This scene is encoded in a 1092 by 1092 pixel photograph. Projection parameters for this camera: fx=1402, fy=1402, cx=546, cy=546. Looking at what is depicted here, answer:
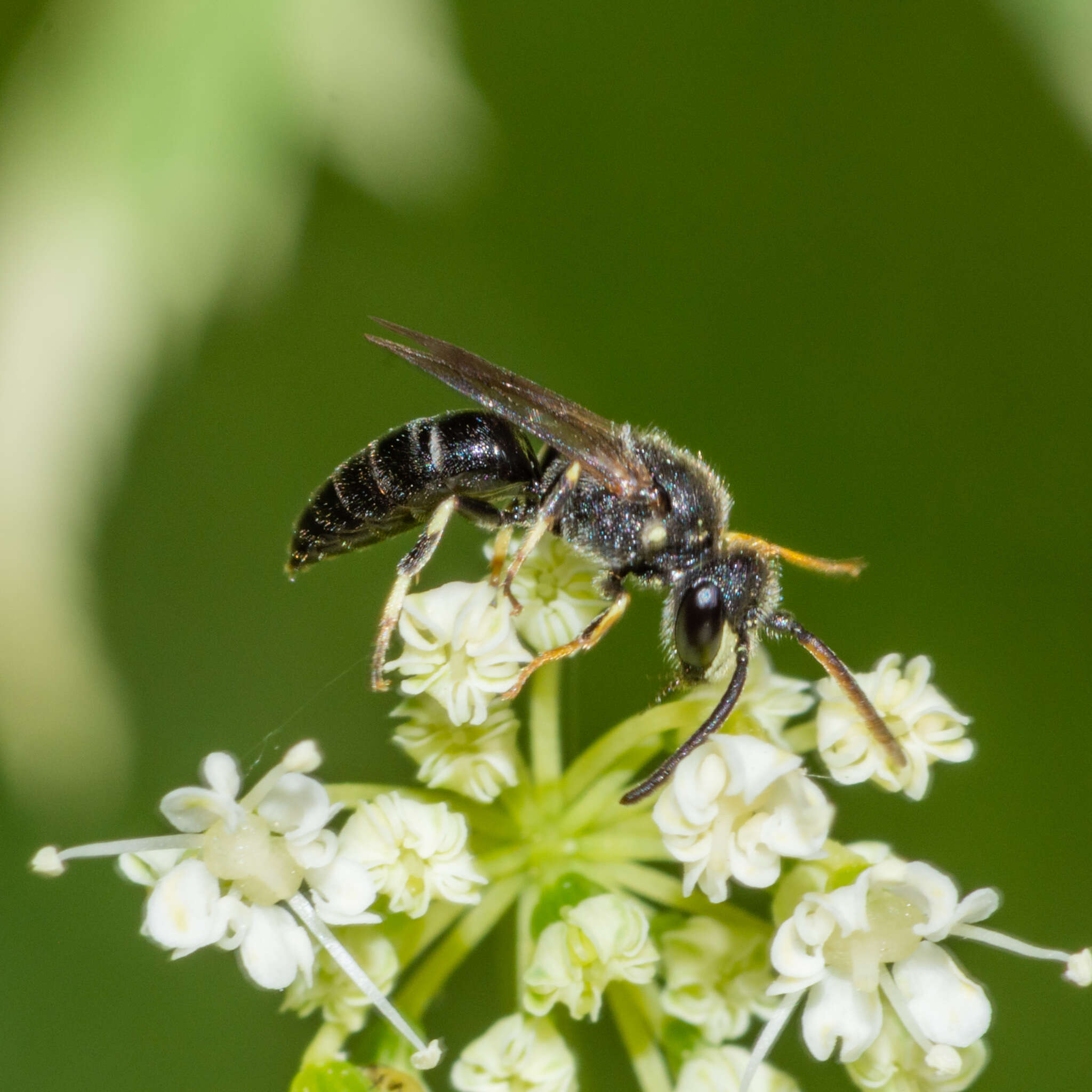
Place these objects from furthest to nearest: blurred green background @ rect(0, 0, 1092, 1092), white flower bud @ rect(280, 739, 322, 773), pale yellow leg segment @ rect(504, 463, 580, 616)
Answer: blurred green background @ rect(0, 0, 1092, 1092), pale yellow leg segment @ rect(504, 463, 580, 616), white flower bud @ rect(280, 739, 322, 773)

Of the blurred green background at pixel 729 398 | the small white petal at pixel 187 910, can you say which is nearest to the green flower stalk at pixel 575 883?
the small white petal at pixel 187 910

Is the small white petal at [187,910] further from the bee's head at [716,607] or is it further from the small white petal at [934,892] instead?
the small white petal at [934,892]

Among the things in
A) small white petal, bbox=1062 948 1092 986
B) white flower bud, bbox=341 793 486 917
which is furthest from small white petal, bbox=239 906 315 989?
small white petal, bbox=1062 948 1092 986

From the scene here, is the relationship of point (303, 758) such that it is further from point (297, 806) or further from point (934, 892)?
point (934, 892)

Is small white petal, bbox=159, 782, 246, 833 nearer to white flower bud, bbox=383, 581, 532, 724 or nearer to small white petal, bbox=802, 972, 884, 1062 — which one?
white flower bud, bbox=383, 581, 532, 724

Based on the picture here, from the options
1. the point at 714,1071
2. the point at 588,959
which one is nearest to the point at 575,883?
the point at 588,959

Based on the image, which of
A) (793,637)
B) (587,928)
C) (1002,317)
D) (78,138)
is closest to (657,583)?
(793,637)

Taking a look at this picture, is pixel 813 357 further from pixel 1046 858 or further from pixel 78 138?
pixel 78 138
